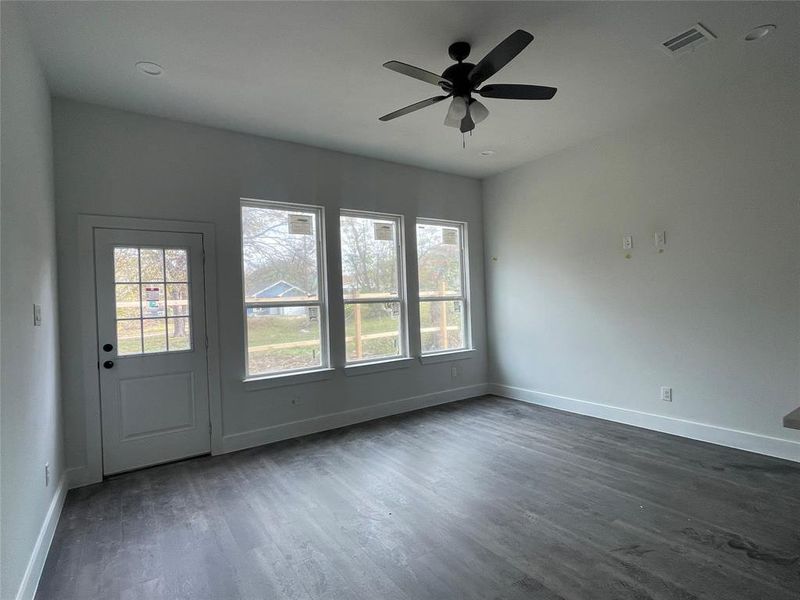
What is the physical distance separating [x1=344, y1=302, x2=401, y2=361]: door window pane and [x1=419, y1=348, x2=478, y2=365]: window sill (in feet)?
1.15

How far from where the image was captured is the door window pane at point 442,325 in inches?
207

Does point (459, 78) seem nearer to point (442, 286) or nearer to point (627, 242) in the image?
point (627, 242)

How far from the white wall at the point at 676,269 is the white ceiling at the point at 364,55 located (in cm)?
43

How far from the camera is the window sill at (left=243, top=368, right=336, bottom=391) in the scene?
393cm

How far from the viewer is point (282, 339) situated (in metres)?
4.20

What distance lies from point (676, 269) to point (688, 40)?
1947 mm

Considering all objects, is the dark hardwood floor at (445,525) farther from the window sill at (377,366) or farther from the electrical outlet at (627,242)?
the electrical outlet at (627,242)

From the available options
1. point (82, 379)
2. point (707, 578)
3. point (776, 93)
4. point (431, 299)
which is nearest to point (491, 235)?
point (431, 299)

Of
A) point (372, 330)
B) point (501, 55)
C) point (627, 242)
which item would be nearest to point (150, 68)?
point (501, 55)

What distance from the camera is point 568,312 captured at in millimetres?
4762

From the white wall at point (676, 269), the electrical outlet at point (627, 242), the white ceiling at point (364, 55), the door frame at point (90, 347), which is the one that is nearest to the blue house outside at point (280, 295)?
the door frame at point (90, 347)

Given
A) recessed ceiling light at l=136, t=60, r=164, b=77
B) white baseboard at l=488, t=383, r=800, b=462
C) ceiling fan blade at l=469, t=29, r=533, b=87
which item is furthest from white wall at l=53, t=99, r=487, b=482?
ceiling fan blade at l=469, t=29, r=533, b=87

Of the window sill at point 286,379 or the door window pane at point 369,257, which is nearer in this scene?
the window sill at point 286,379

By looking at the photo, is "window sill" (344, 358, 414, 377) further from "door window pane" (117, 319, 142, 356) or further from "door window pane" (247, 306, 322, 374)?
"door window pane" (117, 319, 142, 356)
